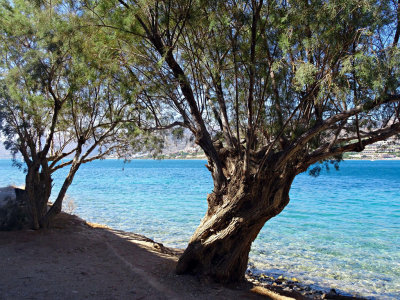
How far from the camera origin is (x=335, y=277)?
990 centimetres

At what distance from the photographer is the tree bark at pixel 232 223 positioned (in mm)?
6855

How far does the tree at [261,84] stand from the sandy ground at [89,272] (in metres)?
0.59

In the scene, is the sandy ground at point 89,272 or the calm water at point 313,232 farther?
the calm water at point 313,232

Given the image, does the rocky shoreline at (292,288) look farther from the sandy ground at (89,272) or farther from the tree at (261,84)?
the tree at (261,84)

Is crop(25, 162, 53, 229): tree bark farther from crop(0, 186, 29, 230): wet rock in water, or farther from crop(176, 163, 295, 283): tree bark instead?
crop(176, 163, 295, 283): tree bark

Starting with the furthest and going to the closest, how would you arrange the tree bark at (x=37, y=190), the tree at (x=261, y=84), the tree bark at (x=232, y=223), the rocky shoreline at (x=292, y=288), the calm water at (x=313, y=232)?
the calm water at (x=313, y=232)
the tree bark at (x=37, y=190)
the rocky shoreline at (x=292, y=288)
the tree bark at (x=232, y=223)
the tree at (x=261, y=84)

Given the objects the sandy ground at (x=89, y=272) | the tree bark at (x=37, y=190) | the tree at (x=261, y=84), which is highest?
the tree at (x=261, y=84)

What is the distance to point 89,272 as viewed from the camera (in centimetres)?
712

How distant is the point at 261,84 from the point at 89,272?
5.40 metres

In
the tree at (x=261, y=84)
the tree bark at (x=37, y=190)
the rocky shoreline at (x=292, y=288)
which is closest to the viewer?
the tree at (x=261, y=84)

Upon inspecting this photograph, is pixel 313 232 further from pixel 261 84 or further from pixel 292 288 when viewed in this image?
pixel 261 84

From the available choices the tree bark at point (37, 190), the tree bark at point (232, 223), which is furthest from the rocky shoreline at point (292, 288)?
the tree bark at point (37, 190)

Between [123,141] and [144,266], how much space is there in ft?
16.9

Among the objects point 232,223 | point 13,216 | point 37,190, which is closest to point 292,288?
point 232,223
